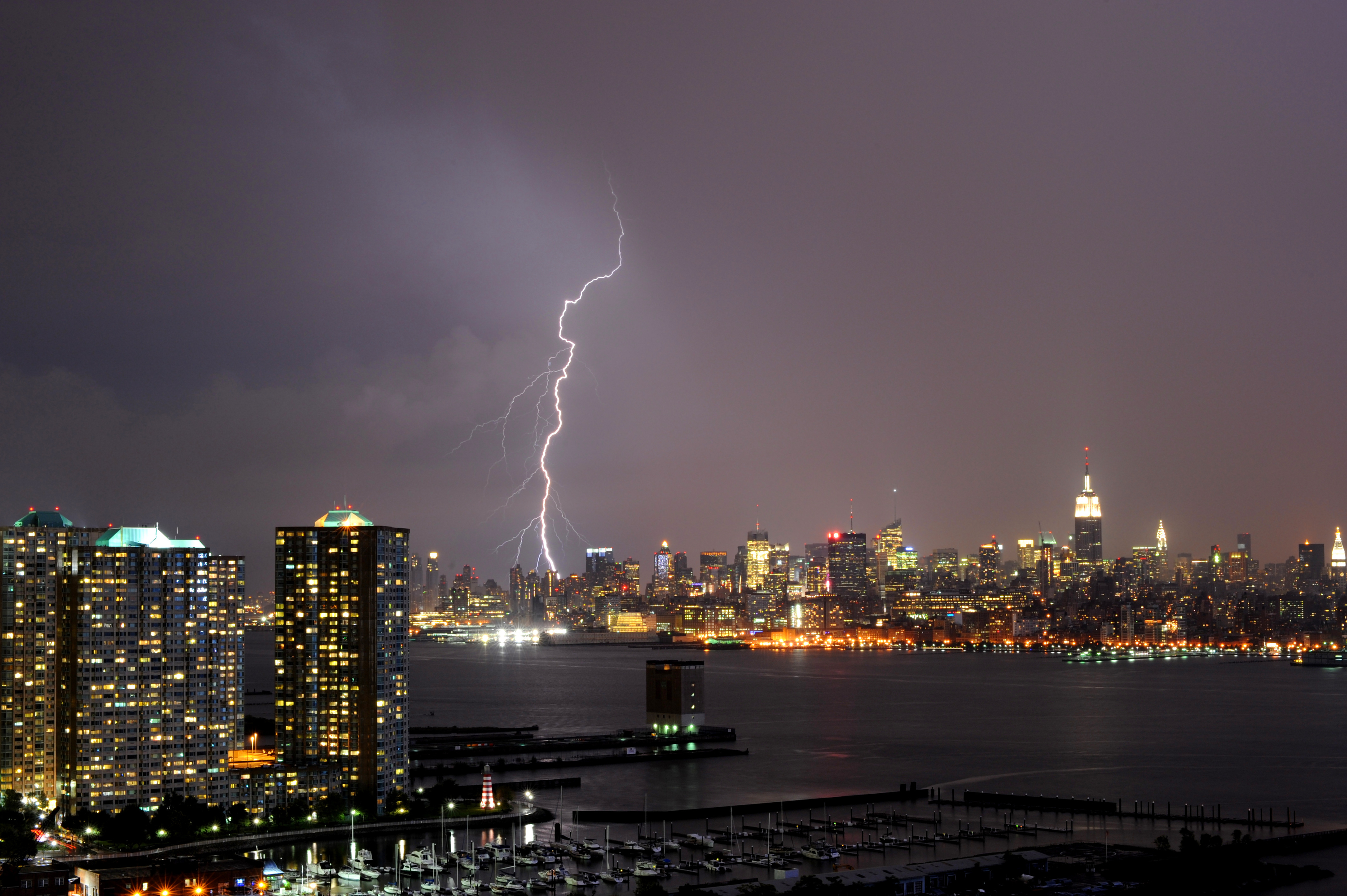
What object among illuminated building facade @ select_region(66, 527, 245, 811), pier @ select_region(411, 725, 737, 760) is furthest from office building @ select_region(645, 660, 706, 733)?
illuminated building facade @ select_region(66, 527, 245, 811)

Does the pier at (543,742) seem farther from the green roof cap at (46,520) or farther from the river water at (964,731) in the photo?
the green roof cap at (46,520)

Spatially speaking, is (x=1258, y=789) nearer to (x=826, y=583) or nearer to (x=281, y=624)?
(x=281, y=624)

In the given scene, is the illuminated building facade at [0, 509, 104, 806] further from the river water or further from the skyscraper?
the river water

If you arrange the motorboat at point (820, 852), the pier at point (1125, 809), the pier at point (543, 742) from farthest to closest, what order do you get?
the pier at point (543, 742)
the pier at point (1125, 809)
the motorboat at point (820, 852)

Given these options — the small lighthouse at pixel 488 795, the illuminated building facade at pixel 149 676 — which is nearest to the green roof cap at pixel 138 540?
the illuminated building facade at pixel 149 676

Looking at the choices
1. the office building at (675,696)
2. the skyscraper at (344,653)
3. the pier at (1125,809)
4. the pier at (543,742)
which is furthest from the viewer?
the office building at (675,696)
